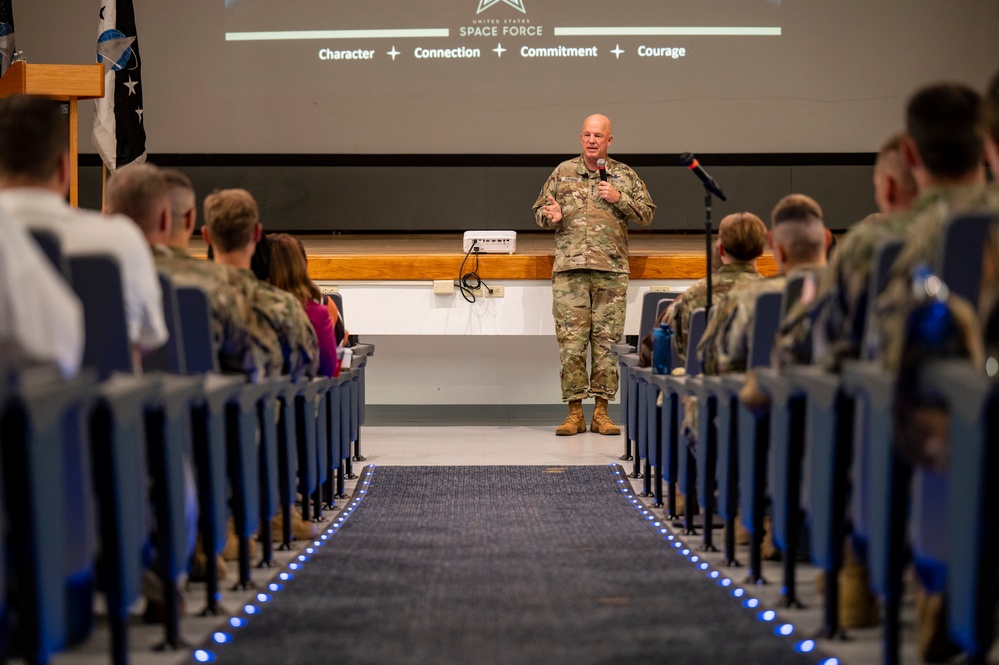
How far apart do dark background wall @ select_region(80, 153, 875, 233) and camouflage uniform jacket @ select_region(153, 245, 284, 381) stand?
462 cm

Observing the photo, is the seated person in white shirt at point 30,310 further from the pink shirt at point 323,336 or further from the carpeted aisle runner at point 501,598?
the pink shirt at point 323,336

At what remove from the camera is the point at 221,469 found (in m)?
2.40

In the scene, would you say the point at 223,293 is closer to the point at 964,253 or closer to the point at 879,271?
the point at 879,271

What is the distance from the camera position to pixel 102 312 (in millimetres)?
1926

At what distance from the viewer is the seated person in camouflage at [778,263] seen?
10.3ft

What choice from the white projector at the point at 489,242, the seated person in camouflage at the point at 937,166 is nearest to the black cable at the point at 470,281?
the white projector at the point at 489,242

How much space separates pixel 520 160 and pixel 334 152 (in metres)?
1.25

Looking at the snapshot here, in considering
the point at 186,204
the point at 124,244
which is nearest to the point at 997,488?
the point at 124,244

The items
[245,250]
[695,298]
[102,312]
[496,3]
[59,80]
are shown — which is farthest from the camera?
[496,3]

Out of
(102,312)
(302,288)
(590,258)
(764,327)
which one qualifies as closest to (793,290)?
(764,327)

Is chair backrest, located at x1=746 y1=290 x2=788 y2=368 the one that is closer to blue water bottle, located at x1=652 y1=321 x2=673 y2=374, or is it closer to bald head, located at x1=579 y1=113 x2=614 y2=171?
blue water bottle, located at x1=652 y1=321 x2=673 y2=374

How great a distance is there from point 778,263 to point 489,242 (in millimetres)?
3544

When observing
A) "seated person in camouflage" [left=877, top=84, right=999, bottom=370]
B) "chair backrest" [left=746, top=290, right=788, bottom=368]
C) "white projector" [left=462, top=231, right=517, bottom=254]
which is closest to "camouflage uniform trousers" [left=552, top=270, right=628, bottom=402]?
"white projector" [left=462, top=231, right=517, bottom=254]

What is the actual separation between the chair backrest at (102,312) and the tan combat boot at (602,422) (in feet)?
15.5
